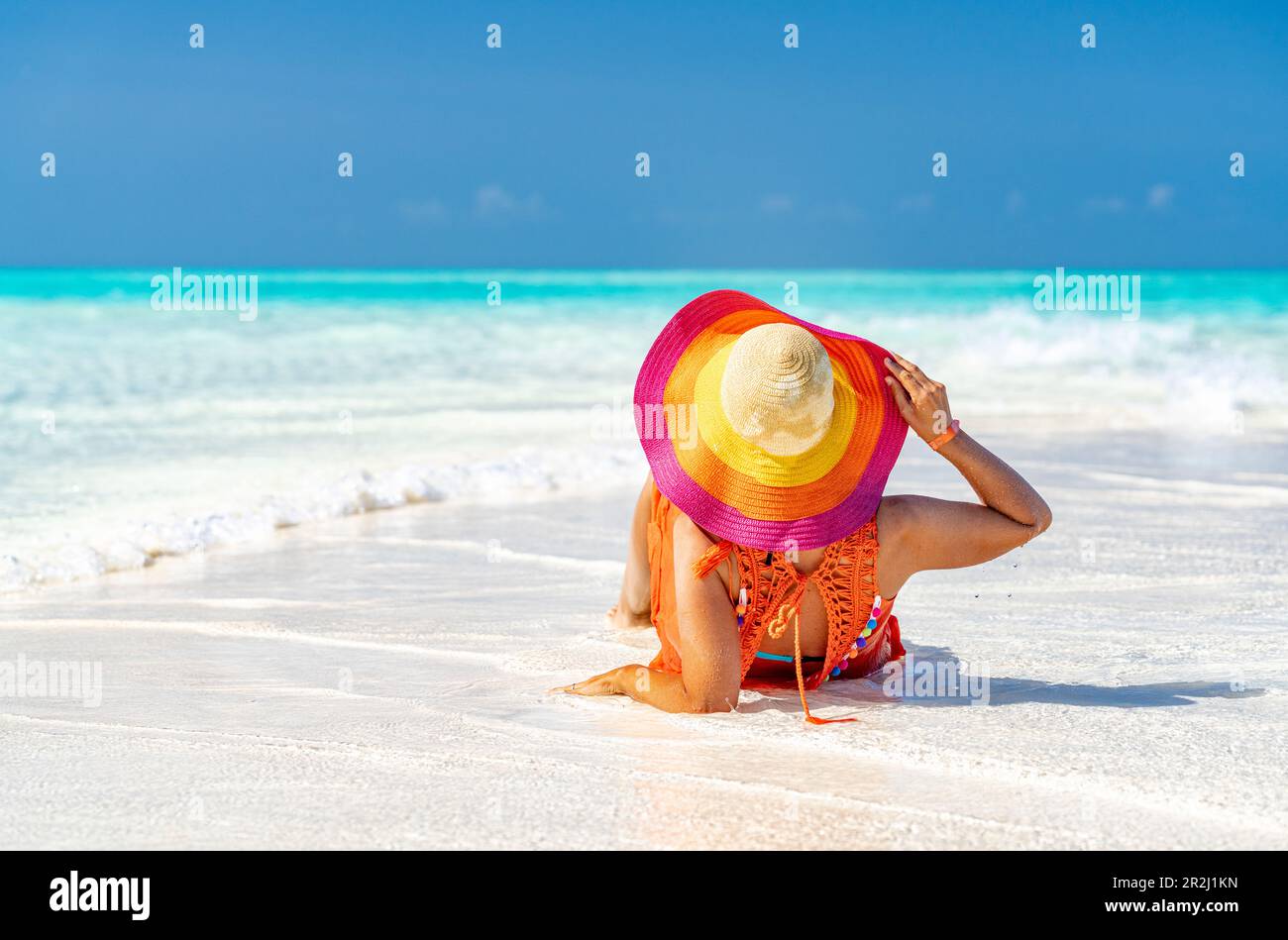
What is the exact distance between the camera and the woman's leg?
3.51 meters

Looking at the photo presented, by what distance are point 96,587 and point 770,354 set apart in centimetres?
309

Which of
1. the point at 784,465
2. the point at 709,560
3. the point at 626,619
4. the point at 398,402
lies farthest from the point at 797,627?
the point at 398,402

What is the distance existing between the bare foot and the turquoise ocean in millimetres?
2206

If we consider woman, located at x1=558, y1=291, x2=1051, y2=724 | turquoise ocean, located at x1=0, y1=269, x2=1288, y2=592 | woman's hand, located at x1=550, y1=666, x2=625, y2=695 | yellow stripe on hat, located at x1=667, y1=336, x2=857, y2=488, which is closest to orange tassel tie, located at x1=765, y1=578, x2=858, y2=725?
woman, located at x1=558, y1=291, x2=1051, y2=724

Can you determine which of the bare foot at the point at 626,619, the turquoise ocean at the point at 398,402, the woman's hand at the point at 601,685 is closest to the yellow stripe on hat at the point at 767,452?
the woman's hand at the point at 601,685

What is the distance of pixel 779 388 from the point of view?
298 cm

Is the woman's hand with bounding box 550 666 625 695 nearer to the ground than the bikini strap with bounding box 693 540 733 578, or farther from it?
nearer to the ground

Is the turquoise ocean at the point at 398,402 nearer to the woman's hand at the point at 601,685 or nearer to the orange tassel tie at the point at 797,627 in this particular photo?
the woman's hand at the point at 601,685

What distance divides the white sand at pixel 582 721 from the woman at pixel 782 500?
21cm

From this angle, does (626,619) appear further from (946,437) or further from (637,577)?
(946,437)

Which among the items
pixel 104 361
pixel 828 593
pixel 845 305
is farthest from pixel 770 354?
pixel 845 305

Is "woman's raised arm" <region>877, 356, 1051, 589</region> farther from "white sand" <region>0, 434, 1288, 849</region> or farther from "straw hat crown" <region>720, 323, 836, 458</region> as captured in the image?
"white sand" <region>0, 434, 1288, 849</region>
